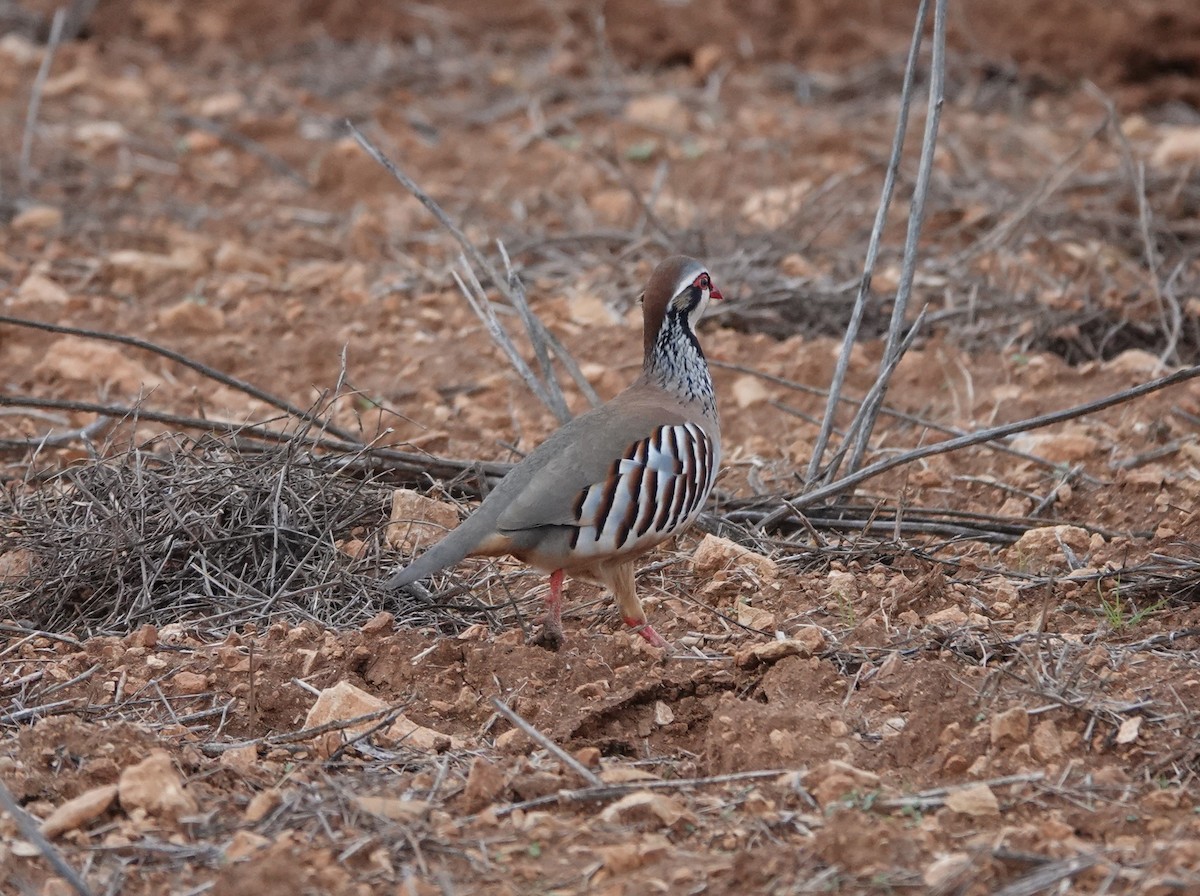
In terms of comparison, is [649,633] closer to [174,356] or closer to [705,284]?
[705,284]

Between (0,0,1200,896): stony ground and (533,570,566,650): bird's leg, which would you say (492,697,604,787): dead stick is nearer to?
(0,0,1200,896): stony ground

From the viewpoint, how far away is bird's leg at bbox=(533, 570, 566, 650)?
4.09 m

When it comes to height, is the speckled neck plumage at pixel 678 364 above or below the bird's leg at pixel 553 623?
above

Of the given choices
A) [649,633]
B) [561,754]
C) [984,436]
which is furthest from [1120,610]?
[561,754]

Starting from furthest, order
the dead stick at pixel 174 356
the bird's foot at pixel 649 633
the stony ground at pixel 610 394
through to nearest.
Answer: the dead stick at pixel 174 356 < the bird's foot at pixel 649 633 < the stony ground at pixel 610 394

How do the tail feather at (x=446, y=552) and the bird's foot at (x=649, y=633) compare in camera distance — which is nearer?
the tail feather at (x=446, y=552)

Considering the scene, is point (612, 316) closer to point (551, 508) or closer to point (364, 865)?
point (551, 508)

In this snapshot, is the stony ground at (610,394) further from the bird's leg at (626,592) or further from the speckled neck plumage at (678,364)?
the speckled neck plumage at (678,364)

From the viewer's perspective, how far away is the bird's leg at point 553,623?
13.4ft

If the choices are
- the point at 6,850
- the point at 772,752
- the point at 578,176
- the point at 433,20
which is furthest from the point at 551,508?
the point at 433,20

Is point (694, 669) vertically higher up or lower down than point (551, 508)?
lower down

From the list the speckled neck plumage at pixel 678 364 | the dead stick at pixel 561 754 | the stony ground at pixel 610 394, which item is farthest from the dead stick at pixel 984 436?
the dead stick at pixel 561 754

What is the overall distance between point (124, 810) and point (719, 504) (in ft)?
7.42

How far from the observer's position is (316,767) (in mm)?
3289
